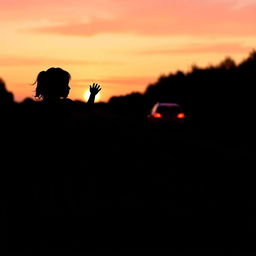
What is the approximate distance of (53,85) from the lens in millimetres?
7582

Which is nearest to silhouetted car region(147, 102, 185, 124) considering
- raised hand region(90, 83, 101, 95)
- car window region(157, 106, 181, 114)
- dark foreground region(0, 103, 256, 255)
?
car window region(157, 106, 181, 114)

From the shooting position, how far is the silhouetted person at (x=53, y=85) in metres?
7.53

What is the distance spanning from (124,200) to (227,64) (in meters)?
85.4

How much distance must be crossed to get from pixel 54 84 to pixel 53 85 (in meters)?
0.02

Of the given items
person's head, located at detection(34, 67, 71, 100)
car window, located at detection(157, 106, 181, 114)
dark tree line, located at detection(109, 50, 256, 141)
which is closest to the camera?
person's head, located at detection(34, 67, 71, 100)

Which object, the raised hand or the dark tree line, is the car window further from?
the raised hand

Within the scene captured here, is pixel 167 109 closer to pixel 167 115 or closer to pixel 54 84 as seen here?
pixel 167 115

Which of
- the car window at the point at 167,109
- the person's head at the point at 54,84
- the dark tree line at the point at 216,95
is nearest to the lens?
the person's head at the point at 54,84

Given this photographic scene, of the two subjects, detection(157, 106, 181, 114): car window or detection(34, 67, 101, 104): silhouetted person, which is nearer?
detection(34, 67, 101, 104): silhouetted person

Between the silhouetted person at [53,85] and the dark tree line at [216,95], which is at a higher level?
the dark tree line at [216,95]

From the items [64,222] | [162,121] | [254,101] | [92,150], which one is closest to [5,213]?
[64,222]

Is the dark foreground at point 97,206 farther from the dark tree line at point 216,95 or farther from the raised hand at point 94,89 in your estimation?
the dark tree line at point 216,95

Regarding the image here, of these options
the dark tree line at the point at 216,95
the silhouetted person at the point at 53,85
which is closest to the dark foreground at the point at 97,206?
the silhouetted person at the point at 53,85

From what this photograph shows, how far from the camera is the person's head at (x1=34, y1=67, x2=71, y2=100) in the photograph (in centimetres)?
753
